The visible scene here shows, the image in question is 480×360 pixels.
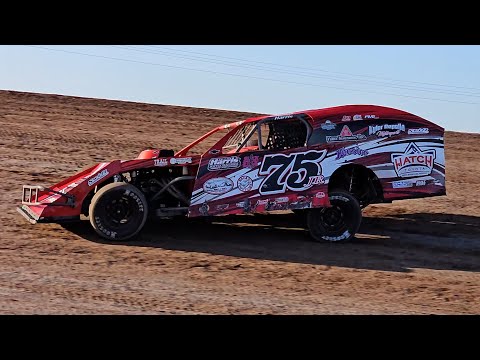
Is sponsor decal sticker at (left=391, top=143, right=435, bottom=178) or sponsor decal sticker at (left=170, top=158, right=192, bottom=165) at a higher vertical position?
sponsor decal sticker at (left=391, top=143, right=435, bottom=178)

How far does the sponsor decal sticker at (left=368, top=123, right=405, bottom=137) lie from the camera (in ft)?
31.4

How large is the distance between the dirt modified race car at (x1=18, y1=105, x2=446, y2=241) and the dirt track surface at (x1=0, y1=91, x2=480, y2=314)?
38 centimetres

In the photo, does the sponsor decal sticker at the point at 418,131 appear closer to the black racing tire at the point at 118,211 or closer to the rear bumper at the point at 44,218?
the black racing tire at the point at 118,211

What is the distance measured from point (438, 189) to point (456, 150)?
8.28m

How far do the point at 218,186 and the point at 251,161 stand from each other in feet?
1.82

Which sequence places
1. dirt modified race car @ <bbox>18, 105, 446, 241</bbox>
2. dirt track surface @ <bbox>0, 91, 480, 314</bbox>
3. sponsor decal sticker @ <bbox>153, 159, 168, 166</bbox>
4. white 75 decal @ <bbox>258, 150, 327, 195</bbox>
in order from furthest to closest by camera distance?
white 75 decal @ <bbox>258, 150, 327, 195</bbox>, sponsor decal sticker @ <bbox>153, 159, 168, 166</bbox>, dirt modified race car @ <bbox>18, 105, 446, 241</bbox>, dirt track surface @ <bbox>0, 91, 480, 314</bbox>

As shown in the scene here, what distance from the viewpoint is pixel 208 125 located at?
58.1 feet

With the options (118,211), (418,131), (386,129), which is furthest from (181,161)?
(418,131)

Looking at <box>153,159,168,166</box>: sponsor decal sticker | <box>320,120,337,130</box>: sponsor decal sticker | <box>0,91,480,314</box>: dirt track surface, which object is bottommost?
<box>0,91,480,314</box>: dirt track surface

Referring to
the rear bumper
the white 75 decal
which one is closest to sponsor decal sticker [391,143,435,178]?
the white 75 decal

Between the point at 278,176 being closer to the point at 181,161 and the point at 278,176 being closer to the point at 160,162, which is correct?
the point at 181,161

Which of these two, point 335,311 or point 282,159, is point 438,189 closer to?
point 282,159

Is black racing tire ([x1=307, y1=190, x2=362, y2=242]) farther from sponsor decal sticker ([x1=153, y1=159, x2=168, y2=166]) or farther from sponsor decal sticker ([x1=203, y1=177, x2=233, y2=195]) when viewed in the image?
sponsor decal sticker ([x1=153, y1=159, x2=168, y2=166])

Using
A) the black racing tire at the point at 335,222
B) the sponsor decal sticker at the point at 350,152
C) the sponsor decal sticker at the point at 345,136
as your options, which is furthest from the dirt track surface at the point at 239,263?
the sponsor decal sticker at the point at 345,136
